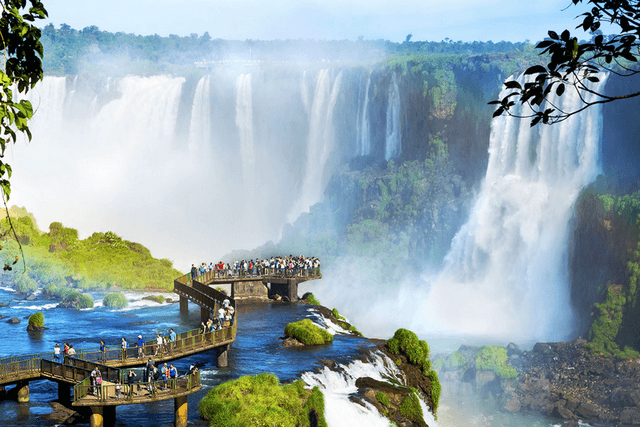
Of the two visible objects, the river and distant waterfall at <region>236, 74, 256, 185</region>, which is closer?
the river

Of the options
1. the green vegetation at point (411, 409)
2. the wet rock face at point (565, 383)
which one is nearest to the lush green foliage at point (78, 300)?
the wet rock face at point (565, 383)

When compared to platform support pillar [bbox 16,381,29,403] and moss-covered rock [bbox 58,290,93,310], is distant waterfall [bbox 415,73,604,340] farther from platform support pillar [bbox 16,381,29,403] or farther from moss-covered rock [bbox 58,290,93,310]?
platform support pillar [bbox 16,381,29,403]

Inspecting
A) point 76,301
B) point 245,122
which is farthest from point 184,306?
point 245,122

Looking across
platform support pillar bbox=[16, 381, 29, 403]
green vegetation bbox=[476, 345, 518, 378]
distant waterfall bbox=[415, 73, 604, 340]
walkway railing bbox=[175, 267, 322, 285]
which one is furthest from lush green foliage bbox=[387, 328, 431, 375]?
distant waterfall bbox=[415, 73, 604, 340]

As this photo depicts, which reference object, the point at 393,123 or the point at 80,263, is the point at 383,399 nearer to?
the point at 80,263

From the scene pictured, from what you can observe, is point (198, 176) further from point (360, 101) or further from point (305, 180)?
point (360, 101)

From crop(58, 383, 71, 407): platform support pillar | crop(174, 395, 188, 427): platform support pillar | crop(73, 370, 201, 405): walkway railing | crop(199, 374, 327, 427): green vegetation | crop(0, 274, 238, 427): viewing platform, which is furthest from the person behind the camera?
crop(58, 383, 71, 407): platform support pillar
